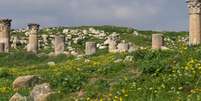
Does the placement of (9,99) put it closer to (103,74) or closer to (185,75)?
(103,74)

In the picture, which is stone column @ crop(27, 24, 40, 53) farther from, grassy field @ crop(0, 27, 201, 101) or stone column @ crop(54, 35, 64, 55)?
grassy field @ crop(0, 27, 201, 101)

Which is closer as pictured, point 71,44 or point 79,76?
point 79,76

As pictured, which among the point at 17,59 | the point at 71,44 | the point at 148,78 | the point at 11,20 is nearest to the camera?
the point at 148,78

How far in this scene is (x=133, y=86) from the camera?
52.1 feet

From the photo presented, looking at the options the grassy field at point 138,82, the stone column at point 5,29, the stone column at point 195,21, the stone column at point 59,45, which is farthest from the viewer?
the stone column at point 5,29

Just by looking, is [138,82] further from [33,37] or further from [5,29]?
[5,29]

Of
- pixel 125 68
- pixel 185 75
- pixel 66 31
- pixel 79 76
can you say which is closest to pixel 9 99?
pixel 79 76

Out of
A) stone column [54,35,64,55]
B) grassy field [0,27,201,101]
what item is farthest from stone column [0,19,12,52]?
grassy field [0,27,201,101]

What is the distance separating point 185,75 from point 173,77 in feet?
1.03

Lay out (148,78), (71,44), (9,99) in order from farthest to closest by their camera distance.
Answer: (71,44), (9,99), (148,78)

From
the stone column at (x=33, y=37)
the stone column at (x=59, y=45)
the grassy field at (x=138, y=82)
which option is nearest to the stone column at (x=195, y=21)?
the stone column at (x=59, y=45)

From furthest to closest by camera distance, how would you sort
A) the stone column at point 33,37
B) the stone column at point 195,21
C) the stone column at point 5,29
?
the stone column at point 5,29 < the stone column at point 33,37 < the stone column at point 195,21

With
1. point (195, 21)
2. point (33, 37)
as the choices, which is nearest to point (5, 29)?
point (33, 37)

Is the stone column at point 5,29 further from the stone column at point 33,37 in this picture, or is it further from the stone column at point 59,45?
the stone column at point 59,45
